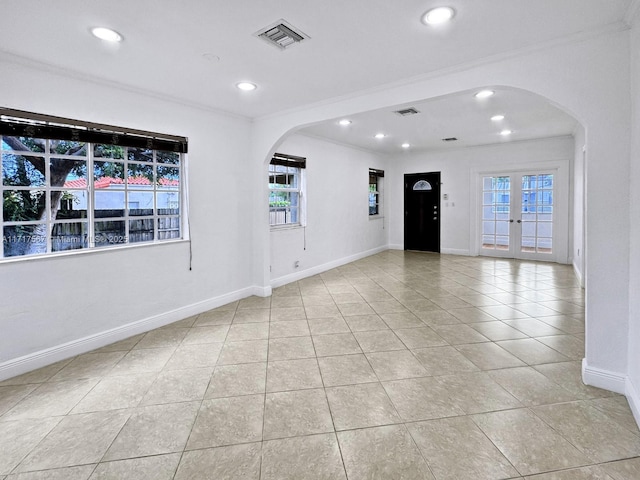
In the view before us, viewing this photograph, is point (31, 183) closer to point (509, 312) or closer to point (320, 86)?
point (320, 86)

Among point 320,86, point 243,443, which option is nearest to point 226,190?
point 320,86

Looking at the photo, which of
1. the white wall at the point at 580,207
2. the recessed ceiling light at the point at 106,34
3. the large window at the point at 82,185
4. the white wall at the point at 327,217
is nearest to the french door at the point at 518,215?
the white wall at the point at 580,207

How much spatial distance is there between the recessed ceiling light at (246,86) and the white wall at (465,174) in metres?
5.91

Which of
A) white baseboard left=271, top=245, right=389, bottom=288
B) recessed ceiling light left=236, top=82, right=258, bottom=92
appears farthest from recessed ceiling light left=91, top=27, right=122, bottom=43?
white baseboard left=271, top=245, right=389, bottom=288

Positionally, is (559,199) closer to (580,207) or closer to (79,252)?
(580,207)

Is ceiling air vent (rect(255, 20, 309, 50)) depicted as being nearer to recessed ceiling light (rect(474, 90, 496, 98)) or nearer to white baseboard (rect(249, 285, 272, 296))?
recessed ceiling light (rect(474, 90, 496, 98))

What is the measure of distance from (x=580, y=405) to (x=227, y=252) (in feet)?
12.5

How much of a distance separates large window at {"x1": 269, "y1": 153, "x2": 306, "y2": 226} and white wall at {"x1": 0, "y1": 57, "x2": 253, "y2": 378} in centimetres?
72

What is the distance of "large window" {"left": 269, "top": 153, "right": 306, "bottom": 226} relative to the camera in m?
5.35

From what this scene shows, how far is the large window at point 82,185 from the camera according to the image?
2.73 meters

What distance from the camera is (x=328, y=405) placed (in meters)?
2.23

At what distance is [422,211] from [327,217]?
3.21 m

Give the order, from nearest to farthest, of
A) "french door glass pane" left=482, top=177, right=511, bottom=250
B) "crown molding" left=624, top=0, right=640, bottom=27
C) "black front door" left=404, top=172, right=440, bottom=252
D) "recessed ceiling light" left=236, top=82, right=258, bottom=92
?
"crown molding" left=624, top=0, right=640, bottom=27 → "recessed ceiling light" left=236, top=82, right=258, bottom=92 → "french door glass pane" left=482, top=177, right=511, bottom=250 → "black front door" left=404, top=172, right=440, bottom=252

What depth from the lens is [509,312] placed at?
158 inches
